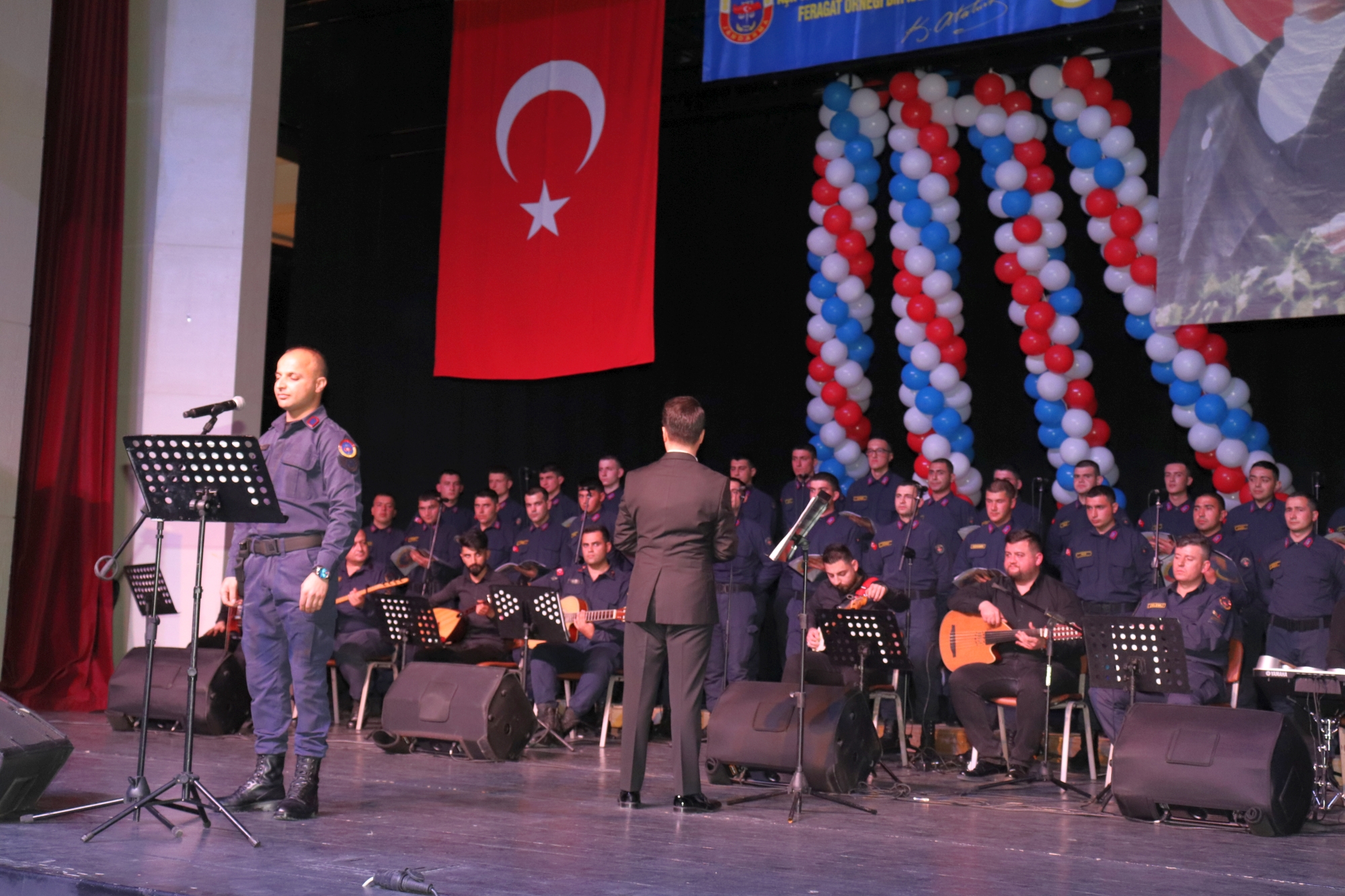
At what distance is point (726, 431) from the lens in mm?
11367

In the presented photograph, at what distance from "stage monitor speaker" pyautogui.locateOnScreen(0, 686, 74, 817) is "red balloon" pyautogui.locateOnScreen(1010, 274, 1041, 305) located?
6.64m

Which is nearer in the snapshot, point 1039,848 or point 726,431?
point 1039,848

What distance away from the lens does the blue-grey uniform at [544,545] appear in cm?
1049

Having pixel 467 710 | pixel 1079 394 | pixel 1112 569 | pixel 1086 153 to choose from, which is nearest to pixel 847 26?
pixel 1086 153

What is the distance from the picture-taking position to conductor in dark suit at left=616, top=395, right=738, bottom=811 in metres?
5.49

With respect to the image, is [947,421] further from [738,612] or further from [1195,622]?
A: [1195,622]

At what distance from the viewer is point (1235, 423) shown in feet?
27.7

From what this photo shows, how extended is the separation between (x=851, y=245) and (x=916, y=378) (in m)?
1.12

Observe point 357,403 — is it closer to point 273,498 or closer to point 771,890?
point 273,498

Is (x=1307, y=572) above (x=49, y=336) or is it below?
below

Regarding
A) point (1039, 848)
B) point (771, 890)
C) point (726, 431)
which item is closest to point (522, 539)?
point (726, 431)

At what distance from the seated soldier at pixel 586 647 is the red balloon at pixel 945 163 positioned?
11.4 ft

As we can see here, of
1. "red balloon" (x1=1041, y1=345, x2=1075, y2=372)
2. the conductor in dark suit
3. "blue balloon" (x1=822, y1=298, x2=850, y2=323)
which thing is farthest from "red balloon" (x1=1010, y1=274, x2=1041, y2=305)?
the conductor in dark suit

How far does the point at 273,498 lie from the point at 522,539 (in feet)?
20.7
